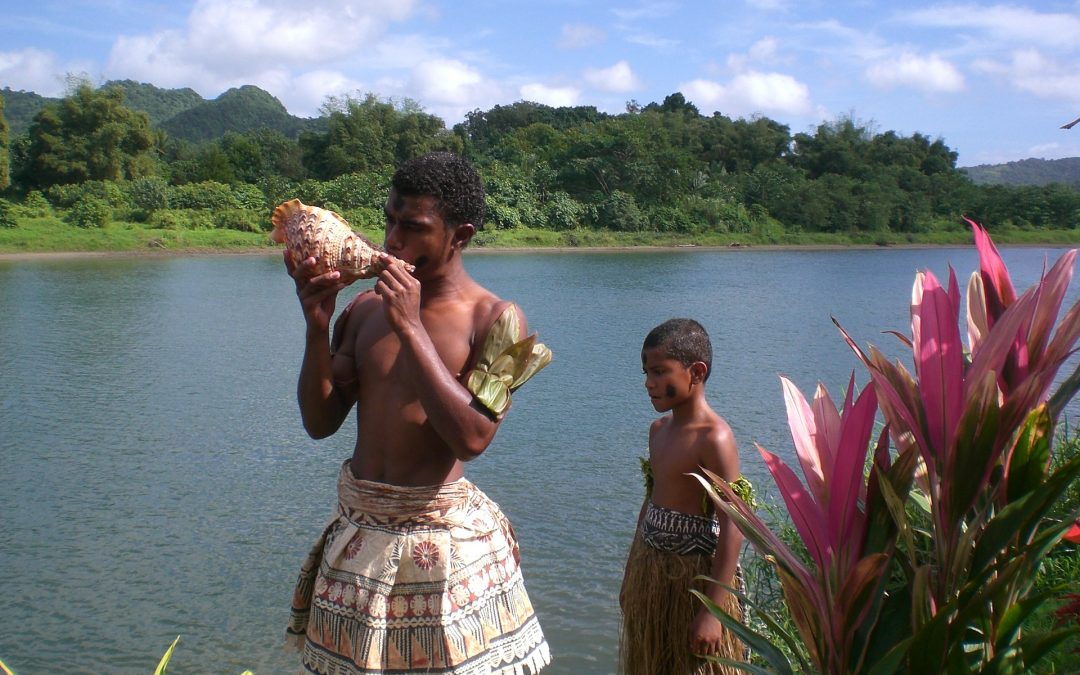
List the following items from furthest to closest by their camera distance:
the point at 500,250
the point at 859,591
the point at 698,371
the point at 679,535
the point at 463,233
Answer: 1. the point at 500,250
2. the point at 698,371
3. the point at 679,535
4. the point at 463,233
5. the point at 859,591

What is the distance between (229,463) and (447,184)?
A: 5.35 metres

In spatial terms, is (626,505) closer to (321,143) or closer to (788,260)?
(788,260)

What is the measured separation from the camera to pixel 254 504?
19.5ft

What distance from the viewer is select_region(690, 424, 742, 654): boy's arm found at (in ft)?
7.47

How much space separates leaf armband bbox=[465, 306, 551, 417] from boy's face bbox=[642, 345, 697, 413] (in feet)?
2.17

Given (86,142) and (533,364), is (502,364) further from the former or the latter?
(86,142)

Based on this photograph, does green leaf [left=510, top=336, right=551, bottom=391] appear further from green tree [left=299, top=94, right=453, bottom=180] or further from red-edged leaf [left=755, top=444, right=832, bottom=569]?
green tree [left=299, top=94, right=453, bottom=180]

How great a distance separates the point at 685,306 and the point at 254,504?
36.7 feet

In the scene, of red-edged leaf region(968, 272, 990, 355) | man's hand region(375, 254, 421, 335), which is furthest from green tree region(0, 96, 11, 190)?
red-edged leaf region(968, 272, 990, 355)

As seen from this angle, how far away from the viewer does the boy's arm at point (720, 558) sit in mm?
2275

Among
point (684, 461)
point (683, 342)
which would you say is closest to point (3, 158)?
point (683, 342)

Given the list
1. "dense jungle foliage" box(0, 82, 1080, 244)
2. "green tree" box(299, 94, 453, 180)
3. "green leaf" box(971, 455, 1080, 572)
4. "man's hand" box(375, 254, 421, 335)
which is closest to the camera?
"green leaf" box(971, 455, 1080, 572)

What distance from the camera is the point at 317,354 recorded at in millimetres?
1932

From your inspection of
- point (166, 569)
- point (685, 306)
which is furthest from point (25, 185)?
point (166, 569)
